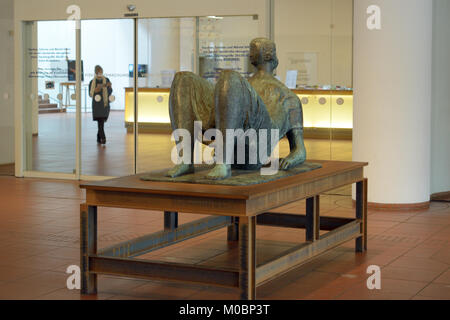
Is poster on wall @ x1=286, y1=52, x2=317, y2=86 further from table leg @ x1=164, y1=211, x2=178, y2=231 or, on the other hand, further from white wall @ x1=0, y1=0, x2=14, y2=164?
white wall @ x1=0, y1=0, x2=14, y2=164

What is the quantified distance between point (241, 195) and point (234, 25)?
19.9 ft

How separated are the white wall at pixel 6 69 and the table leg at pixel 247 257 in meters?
8.34

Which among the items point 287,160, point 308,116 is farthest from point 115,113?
point 287,160

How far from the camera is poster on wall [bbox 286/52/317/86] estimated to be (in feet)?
31.5

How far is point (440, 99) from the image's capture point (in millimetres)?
9328

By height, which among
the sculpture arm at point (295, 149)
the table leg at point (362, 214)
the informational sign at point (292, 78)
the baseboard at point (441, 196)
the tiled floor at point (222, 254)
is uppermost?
the informational sign at point (292, 78)

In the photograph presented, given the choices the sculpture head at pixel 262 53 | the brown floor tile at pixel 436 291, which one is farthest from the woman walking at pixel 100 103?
the brown floor tile at pixel 436 291

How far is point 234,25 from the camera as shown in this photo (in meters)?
9.98

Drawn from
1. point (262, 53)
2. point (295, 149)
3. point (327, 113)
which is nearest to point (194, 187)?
point (295, 149)

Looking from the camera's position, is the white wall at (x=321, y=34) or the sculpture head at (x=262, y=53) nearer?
the sculpture head at (x=262, y=53)

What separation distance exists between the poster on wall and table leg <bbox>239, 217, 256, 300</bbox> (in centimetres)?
552

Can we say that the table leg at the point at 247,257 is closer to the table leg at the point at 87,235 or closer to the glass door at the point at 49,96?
the table leg at the point at 87,235

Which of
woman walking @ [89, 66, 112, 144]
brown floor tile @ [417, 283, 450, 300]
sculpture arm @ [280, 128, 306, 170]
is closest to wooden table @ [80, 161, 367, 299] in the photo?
sculpture arm @ [280, 128, 306, 170]

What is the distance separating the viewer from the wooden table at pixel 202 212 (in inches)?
170
